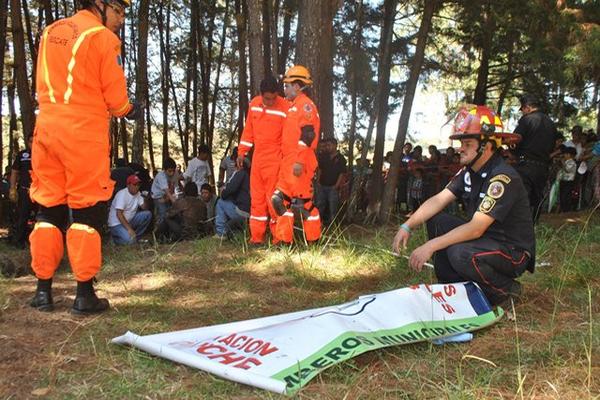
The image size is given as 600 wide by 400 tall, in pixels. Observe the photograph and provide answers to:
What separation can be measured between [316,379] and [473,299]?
1.28 meters

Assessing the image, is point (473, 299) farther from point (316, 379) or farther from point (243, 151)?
point (243, 151)

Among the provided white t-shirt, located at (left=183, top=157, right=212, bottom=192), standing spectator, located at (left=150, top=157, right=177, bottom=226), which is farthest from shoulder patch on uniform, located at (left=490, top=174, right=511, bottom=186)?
white t-shirt, located at (left=183, top=157, right=212, bottom=192)

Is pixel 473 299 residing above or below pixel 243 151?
below

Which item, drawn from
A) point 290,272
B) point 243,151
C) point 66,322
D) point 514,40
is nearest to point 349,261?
point 290,272

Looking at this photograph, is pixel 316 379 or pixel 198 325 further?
pixel 198 325

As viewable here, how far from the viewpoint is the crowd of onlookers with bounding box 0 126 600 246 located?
728 centimetres

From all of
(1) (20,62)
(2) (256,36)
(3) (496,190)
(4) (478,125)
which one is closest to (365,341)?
(3) (496,190)

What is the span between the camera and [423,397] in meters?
2.18

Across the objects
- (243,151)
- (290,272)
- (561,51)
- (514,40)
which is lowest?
(290,272)

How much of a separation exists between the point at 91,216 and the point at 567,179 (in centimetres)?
922

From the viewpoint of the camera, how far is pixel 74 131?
316cm

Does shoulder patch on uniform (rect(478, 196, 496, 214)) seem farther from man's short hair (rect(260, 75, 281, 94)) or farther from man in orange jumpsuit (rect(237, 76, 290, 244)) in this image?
man's short hair (rect(260, 75, 281, 94))

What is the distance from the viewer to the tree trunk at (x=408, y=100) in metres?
10.1

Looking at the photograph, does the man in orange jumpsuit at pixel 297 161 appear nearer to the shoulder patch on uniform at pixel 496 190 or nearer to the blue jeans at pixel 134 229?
the shoulder patch on uniform at pixel 496 190
